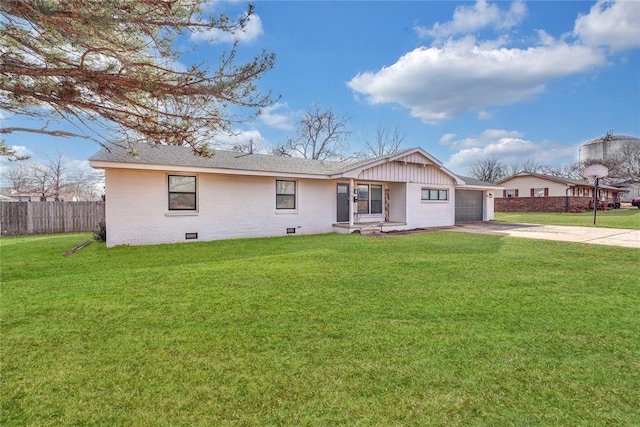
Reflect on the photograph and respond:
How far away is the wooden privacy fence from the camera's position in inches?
544

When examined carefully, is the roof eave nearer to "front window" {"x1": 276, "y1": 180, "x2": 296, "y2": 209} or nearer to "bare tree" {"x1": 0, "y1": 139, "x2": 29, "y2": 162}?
"front window" {"x1": 276, "y1": 180, "x2": 296, "y2": 209}

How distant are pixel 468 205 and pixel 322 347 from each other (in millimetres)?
17832

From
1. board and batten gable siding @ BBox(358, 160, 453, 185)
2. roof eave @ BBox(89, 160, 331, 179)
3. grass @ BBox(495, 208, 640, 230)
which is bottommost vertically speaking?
grass @ BBox(495, 208, 640, 230)

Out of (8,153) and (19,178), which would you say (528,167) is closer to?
(8,153)

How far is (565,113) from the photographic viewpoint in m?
19.2

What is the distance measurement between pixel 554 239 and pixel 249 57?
422 inches

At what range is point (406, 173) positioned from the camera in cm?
1446

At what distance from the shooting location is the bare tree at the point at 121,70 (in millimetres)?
3975

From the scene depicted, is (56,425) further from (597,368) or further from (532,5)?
(532,5)

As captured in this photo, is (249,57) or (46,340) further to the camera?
(249,57)

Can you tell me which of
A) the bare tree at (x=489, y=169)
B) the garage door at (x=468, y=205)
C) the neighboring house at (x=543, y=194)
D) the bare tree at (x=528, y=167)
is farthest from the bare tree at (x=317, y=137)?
the bare tree at (x=528, y=167)

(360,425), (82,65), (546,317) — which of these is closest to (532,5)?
(546,317)

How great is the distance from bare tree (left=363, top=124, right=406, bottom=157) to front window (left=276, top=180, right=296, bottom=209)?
2100 cm

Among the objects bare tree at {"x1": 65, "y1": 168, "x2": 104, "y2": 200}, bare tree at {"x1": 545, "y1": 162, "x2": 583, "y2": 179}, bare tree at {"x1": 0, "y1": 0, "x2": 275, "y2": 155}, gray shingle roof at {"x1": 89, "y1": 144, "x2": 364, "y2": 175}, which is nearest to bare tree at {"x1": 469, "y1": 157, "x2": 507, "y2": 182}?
bare tree at {"x1": 545, "y1": 162, "x2": 583, "y2": 179}
